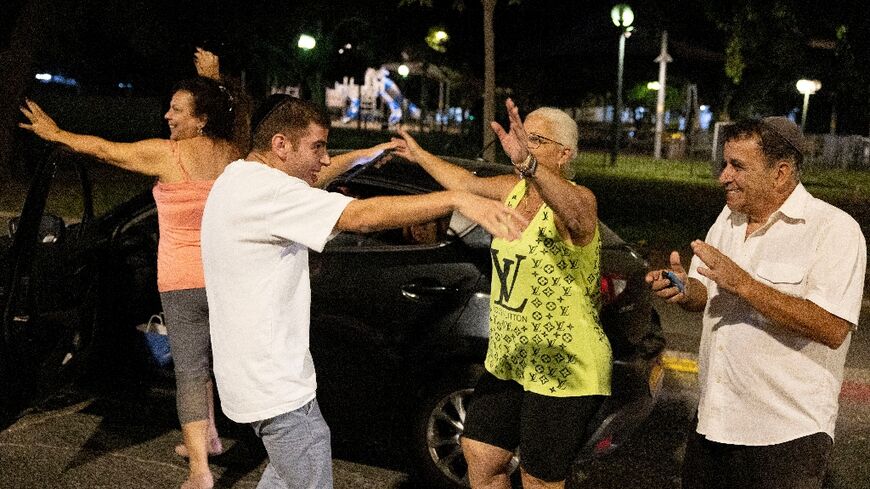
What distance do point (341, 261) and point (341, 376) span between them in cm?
55

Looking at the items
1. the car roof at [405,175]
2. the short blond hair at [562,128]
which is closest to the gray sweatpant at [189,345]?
the car roof at [405,175]

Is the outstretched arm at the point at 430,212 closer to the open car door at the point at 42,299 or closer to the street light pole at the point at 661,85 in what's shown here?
the open car door at the point at 42,299

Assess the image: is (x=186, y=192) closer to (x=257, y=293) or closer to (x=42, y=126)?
(x=42, y=126)

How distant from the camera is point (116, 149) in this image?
4410 millimetres

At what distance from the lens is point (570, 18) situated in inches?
1121

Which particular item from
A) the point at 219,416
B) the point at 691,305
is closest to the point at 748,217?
the point at 691,305

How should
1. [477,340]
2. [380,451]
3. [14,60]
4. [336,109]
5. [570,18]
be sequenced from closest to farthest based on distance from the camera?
[477,340] < [380,451] < [14,60] < [570,18] < [336,109]

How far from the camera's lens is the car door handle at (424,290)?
4.63 m

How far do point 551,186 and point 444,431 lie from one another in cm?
203

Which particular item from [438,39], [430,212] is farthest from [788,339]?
[438,39]

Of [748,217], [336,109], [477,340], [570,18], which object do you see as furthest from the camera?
[336,109]

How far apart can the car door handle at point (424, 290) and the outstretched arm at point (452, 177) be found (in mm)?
760

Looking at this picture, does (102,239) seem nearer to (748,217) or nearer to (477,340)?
(477,340)

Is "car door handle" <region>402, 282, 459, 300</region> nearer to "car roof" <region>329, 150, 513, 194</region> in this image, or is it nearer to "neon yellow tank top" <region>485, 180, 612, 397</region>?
"car roof" <region>329, 150, 513, 194</region>
